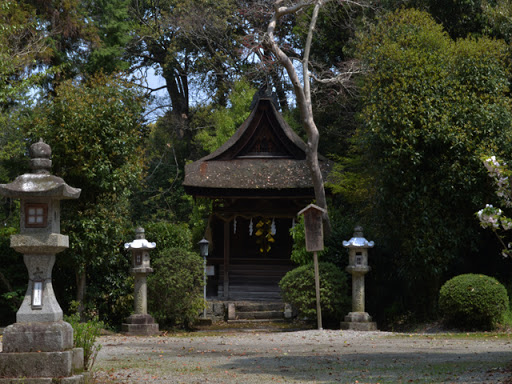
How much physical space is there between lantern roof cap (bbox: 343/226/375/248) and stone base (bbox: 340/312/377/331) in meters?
1.57

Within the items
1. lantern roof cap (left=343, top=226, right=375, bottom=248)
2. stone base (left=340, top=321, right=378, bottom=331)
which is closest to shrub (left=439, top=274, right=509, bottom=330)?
stone base (left=340, top=321, right=378, bottom=331)

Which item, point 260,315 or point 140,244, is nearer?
point 140,244

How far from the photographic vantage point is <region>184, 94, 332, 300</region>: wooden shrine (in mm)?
20406

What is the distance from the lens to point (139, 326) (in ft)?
49.6

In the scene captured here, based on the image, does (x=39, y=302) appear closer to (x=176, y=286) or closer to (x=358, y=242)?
(x=176, y=286)

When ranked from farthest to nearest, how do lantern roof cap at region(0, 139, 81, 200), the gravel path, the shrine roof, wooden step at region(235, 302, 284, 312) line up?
the shrine roof, wooden step at region(235, 302, 284, 312), the gravel path, lantern roof cap at region(0, 139, 81, 200)

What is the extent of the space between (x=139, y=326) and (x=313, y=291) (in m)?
4.14

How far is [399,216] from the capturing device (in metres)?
15.8

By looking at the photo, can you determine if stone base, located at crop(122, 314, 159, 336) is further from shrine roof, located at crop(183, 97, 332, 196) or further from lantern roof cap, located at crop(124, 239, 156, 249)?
shrine roof, located at crop(183, 97, 332, 196)

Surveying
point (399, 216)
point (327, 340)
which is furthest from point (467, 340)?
point (399, 216)

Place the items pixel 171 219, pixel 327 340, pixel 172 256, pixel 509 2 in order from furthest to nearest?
1. pixel 171 219
2. pixel 509 2
3. pixel 172 256
4. pixel 327 340

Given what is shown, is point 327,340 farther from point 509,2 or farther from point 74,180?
point 509,2

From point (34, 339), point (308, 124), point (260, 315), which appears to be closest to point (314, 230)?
point (308, 124)

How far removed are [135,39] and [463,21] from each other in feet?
53.2
